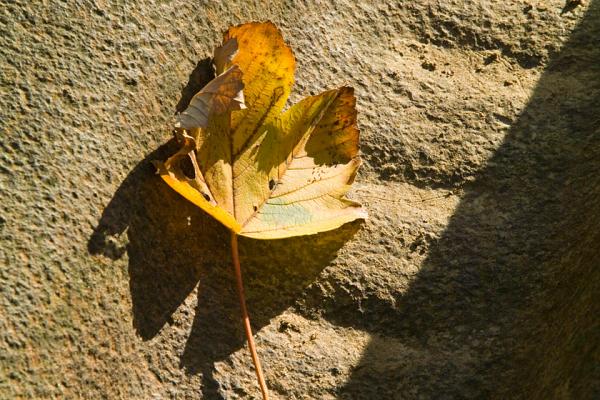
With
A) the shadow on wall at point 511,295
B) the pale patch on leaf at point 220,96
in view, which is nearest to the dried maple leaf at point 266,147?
the pale patch on leaf at point 220,96

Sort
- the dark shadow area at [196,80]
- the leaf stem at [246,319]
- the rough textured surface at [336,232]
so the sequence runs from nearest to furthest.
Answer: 1. the rough textured surface at [336,232]
2. the leaf stem at [246,319]
3. the dark shadow area at [196,80]

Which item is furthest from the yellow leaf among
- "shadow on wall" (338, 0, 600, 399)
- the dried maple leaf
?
"shadow on wall" (338, 0, 600, 399)

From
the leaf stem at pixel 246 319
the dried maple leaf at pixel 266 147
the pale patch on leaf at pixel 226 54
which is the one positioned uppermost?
the pale patch on leaf at pixel 226 54

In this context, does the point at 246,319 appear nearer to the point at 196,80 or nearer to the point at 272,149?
the point at 272,149

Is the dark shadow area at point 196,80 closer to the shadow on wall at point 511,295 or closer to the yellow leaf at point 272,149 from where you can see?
the yellow leaf at point 272,149

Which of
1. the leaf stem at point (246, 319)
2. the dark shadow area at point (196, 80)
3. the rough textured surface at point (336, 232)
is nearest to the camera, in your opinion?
the rough textured surface at point (336, 232)

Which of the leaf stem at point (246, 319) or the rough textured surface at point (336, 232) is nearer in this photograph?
the rough textured surface at point (336, 232)

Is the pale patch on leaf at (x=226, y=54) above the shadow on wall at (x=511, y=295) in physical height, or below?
above

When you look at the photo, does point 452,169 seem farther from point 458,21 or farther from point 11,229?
point 11,229

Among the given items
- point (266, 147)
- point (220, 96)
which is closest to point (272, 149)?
point (266, 147)
